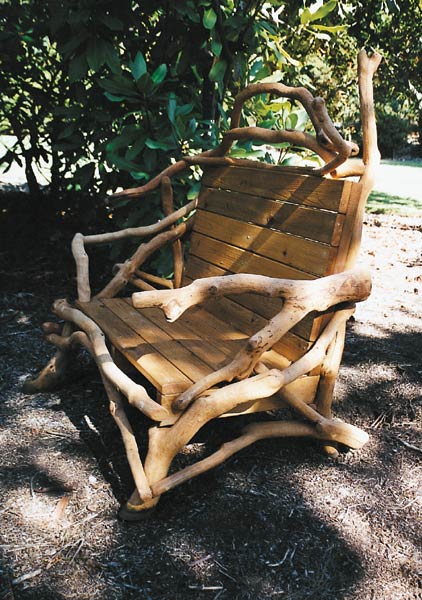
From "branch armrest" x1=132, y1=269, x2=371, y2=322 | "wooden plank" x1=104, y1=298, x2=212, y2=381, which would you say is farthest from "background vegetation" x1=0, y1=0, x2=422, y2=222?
"branch armrest" x1=132, y1=269, x2=371, y2=322

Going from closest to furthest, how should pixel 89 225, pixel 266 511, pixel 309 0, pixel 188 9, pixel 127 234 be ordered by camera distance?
pixel 266 511
pixel 127 234
pixel 188 9
pixel 309 0
pixel 89 225

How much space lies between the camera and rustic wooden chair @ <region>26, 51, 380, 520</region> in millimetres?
1887

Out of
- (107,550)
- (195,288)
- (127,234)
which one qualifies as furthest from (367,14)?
(107,550)

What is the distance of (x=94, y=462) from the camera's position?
235 cm

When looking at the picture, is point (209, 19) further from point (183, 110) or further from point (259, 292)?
point (259, 292)

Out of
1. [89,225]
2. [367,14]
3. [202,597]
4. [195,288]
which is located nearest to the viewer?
[202,597]

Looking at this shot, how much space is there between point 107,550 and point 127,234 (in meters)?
1.62

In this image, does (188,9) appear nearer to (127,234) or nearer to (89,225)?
(127,234)

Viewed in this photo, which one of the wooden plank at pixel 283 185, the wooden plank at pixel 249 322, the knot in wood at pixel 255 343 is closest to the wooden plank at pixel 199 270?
Result: the wooden plank at pixel 249 322

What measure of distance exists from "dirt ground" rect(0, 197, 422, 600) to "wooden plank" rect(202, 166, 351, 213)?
1.10m

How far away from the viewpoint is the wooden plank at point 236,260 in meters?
2.35

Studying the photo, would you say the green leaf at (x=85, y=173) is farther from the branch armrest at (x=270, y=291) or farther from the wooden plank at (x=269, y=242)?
the branch armrest at (x=270, y=291)

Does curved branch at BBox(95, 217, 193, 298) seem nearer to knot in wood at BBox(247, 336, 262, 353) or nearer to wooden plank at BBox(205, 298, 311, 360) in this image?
wooden plank at BBox(205, 298, 311, 360)

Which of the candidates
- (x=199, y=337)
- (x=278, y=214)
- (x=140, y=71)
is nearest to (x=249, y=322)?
(x=199, y=337)
